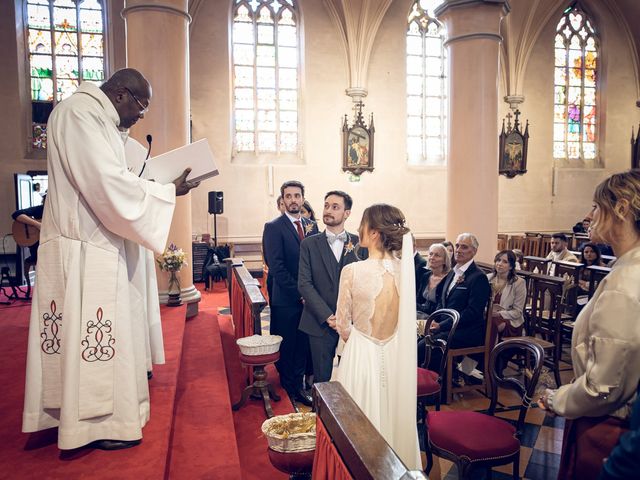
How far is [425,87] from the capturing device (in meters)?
13.8

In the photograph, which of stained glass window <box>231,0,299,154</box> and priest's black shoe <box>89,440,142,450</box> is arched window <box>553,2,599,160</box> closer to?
stained glass window <box>231,0,299,154</box>

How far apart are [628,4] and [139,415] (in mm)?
17021

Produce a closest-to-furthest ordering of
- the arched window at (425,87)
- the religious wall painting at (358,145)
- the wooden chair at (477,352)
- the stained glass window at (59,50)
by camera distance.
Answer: the wooden chair at (477,352) → the stained glass window at (59,50) → the religious wall painting at (358,145) → the arched window at (425,87)

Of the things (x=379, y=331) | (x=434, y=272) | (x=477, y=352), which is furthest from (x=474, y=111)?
(x=379, y=331)

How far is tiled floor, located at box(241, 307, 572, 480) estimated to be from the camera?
3.29 m

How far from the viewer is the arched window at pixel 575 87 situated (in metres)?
14.6

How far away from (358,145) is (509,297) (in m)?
8.20

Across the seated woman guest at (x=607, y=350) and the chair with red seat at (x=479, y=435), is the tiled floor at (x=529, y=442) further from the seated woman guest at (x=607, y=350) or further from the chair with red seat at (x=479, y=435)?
the seated woman guest at (x=607, y=350)

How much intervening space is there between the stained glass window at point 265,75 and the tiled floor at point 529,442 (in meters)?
9.46

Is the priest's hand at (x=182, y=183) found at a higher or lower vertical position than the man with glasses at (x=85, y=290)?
higher

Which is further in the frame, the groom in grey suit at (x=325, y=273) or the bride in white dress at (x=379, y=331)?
the groom in grey suit at (x=325, y=273)

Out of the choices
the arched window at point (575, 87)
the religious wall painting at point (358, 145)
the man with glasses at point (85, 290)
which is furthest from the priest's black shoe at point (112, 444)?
the arched window at point (575, 87)

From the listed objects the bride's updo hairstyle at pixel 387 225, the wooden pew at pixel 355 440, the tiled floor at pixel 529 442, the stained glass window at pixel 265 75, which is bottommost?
the tiled floor at pixel 529 442

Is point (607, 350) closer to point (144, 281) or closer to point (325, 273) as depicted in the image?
point (144, 281)
